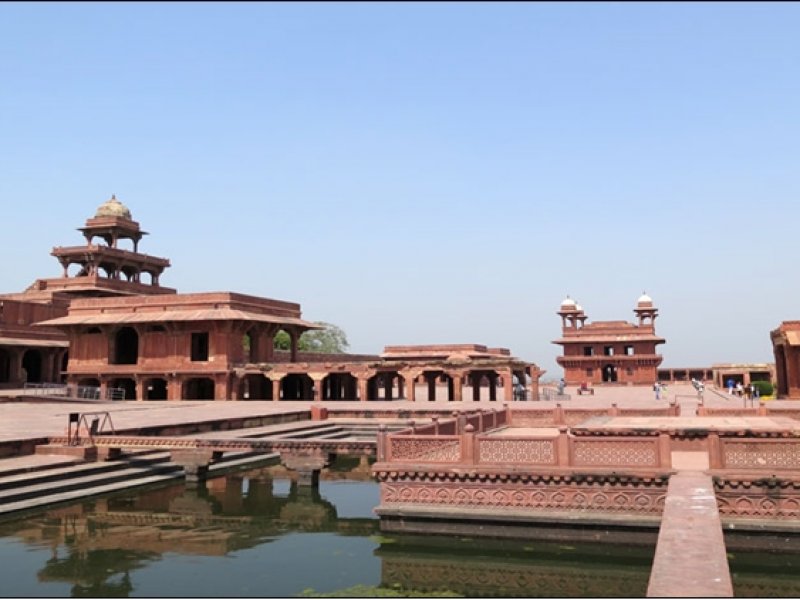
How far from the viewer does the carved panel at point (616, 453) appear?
11.1 m

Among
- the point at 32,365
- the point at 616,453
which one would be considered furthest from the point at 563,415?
the point at 32,365

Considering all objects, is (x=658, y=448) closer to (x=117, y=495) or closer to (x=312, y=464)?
(x=312, y=464)

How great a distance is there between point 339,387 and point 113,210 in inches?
912

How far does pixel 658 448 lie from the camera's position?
1103 centimetres

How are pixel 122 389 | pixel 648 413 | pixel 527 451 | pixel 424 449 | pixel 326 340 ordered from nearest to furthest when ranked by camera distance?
1. pixel 527 451
2. pixel 424 449
3. pixel 648 413
4. pixel 122 389
5. pixel 326 340

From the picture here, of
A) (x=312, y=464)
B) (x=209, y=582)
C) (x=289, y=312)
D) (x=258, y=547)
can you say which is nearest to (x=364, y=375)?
(x=289, y=312)

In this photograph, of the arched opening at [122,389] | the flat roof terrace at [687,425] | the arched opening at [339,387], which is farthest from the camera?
the arched opening at [339,387]

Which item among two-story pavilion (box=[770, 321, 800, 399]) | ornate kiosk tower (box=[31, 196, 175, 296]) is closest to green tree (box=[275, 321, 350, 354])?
ornate kiosk tower (box=[31, 196, 175, 296])

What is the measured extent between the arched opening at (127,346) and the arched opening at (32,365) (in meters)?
7.12

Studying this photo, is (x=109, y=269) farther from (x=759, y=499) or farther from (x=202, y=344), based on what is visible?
(x=759, y=499)

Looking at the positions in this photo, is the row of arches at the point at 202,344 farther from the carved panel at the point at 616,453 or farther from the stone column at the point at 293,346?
the carved panel at the point at 616,453

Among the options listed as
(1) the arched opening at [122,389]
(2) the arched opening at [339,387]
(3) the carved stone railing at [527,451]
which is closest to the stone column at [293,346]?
(2) the arched opening at [339,387]

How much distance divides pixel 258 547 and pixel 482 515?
11.5 feet

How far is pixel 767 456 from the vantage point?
1074 cm
